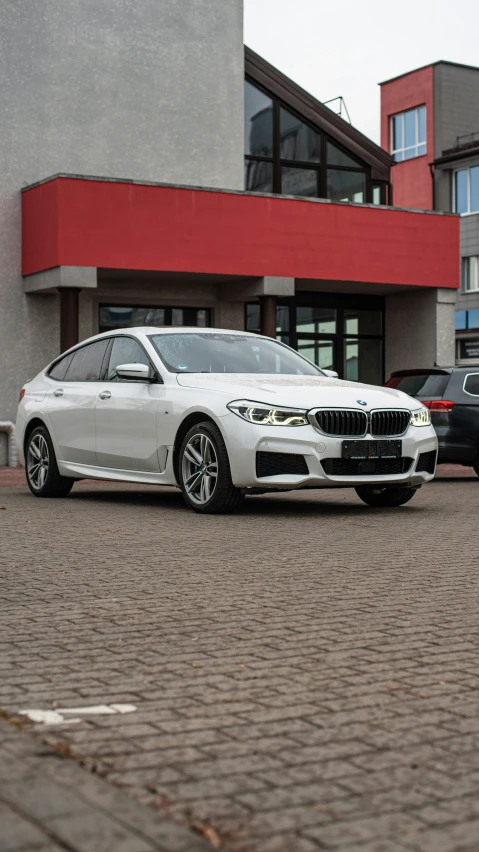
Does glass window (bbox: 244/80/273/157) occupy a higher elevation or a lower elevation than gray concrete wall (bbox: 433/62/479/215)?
lower

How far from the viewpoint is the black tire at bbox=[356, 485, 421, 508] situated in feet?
40.2

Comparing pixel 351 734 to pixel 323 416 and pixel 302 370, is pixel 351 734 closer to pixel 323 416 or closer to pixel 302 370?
pixel 323 416

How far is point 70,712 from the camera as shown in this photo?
412 cm

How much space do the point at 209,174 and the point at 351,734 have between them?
78.4 ft

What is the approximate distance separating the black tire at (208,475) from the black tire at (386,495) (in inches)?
64.2

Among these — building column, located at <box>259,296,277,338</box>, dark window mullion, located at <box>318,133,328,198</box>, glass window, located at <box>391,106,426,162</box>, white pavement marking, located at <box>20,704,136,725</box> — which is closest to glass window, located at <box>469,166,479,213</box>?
glass window, located at <box>391,106,426,162</box>

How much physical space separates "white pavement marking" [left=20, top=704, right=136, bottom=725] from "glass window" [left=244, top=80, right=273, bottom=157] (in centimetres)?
2507

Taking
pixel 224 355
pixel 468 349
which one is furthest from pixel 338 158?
pixel 468 349

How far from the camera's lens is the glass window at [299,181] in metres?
28.9

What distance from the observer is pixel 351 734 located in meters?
3.90

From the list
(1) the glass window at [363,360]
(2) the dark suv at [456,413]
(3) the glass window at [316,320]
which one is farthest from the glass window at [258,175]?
(2) the dark suv at [456,413]

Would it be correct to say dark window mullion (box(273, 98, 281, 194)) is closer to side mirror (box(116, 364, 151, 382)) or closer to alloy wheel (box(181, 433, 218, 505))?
side mirror (box(116, 364, 151, 382))

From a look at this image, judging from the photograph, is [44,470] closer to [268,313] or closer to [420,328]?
[268,313]

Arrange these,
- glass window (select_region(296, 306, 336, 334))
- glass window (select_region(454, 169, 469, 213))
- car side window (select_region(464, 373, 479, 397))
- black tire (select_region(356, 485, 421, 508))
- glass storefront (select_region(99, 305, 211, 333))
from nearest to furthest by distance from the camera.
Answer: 1. black tire (select_region(356, 485, 421, 508))
2. car side window (select_region(464, 373, 479, 397))
3. glass storefront (select_region(99, 305, 211, 333))
4. glass window (select_region(296, 306, 336, 334))
5. glass window (select_region(454, 169, 469, 213))
